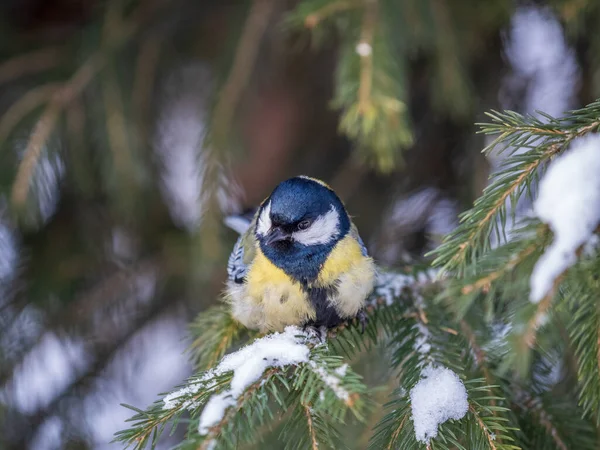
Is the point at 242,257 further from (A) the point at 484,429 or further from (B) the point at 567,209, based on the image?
(B) the point at 567,209

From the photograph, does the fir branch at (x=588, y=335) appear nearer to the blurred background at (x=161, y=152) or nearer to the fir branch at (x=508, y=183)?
the fir branch at (x=508, y=183)

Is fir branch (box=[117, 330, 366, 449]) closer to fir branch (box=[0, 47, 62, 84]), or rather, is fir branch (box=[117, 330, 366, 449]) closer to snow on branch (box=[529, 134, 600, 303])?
snow on branch (box=[529, 134, 600, 303])

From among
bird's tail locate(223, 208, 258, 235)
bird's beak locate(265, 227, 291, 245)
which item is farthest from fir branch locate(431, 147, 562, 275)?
bird's tail locate(223, 208, 258, 235)

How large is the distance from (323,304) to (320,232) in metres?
0.20

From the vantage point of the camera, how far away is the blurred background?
179cm

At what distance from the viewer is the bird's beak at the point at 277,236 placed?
1457mm

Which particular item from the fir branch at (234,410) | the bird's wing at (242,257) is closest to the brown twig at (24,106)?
the bird's wing at (242,257)

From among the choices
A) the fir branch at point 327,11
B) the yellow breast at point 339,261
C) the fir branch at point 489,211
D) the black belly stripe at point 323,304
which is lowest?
the black belly stripe at point 323,304

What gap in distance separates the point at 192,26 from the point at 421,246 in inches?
48.6

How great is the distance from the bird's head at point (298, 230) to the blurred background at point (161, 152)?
24 centimetres

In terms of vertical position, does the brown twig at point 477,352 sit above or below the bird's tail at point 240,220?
below

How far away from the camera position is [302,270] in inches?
56.7

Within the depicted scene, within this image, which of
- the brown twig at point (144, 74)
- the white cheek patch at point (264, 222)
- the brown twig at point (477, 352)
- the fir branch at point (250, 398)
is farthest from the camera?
the brown twig at point (144, 74)

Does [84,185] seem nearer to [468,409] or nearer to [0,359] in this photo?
[0,359]
